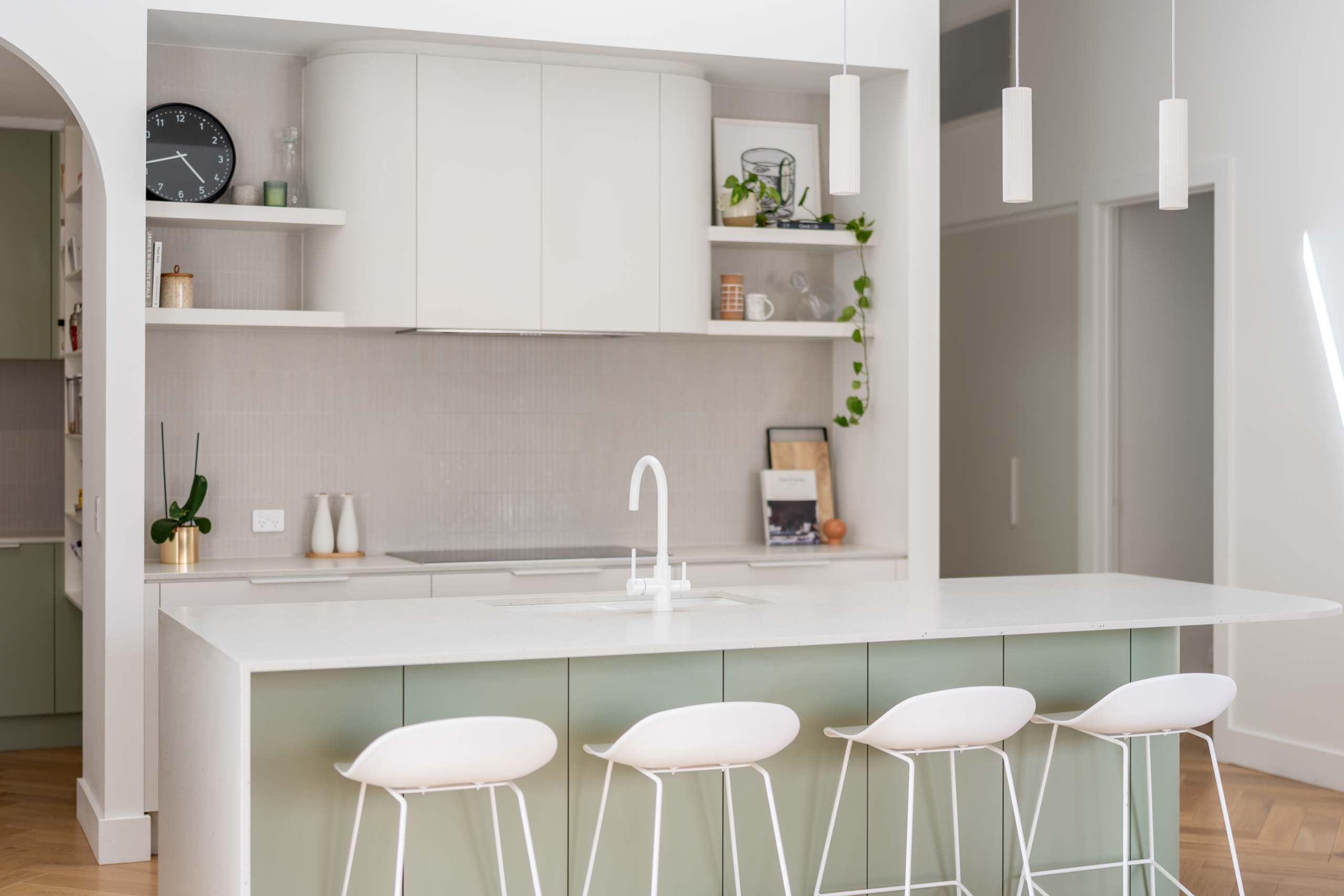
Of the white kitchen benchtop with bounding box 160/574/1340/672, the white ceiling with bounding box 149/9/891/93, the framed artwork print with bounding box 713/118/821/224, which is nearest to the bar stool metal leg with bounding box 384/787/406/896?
the white kitchen benchtop with bounding box 160/574/1340/672

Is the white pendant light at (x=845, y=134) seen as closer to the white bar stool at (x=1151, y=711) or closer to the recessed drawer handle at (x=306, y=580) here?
the white bar stool at (x=1151, y=711)

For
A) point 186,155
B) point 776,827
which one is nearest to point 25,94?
point 186,155

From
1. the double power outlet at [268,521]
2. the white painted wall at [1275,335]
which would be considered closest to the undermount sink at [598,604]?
the double power outlet at [268,521]

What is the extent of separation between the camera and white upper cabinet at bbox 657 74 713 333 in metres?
5.23

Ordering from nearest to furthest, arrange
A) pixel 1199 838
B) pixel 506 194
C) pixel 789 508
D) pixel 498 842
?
pixel 498 842, pixel 1199 838, pixel 506 194, pixel 789 508

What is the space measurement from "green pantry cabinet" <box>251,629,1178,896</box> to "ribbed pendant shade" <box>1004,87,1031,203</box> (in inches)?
46.2

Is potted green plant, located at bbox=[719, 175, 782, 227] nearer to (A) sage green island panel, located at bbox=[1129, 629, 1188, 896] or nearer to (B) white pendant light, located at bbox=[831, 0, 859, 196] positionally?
(B) white pendant light, located at bbox=[831, 0, 859, 196]

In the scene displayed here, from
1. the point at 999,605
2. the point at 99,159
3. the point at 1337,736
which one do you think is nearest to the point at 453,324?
the point at 99,159

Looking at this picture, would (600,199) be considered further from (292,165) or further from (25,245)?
(25,245)

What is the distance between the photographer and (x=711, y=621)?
3371mm

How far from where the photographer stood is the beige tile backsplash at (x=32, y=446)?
621 cm

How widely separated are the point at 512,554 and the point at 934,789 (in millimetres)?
2084

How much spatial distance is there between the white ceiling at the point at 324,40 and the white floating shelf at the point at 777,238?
0.61 metres

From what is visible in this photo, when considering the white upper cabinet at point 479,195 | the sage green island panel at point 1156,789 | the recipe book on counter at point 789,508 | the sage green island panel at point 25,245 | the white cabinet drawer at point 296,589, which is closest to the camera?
the sage green island panel at point 1156,789
